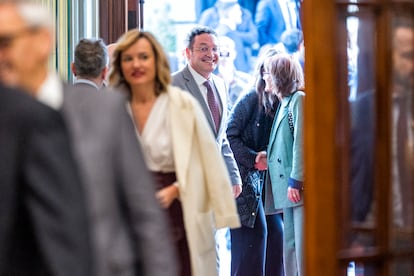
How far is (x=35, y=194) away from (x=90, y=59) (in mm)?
2614

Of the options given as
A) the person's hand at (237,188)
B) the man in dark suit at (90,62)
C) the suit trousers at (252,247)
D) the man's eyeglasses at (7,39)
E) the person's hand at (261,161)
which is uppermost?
the man in dark suit at (90,62)

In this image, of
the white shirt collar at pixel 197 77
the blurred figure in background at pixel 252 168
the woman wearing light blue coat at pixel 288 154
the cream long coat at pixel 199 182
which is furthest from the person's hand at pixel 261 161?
the cream long coat at pixel 199 182

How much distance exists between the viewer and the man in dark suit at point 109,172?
2.63m

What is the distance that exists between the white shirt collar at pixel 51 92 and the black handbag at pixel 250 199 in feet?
11.4


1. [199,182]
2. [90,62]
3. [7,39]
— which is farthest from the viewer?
[90,62]

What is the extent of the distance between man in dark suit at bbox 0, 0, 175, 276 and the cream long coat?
1366mm

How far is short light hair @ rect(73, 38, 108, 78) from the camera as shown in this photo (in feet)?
16.1

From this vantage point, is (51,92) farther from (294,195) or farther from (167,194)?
(294,195)

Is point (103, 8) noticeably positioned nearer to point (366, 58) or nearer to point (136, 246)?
point (366, 58)

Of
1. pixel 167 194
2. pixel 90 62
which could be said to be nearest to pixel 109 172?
pixel 167 194

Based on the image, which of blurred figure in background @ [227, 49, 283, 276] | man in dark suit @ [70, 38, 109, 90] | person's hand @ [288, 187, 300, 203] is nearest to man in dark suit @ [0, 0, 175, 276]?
man in dark suit @ [70, 38, 109, 90]

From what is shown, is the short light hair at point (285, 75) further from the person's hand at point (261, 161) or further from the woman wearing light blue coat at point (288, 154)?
the person's hand at point (261, 161)

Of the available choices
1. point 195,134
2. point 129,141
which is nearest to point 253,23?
point 195,134

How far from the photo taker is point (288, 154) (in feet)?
19.4
